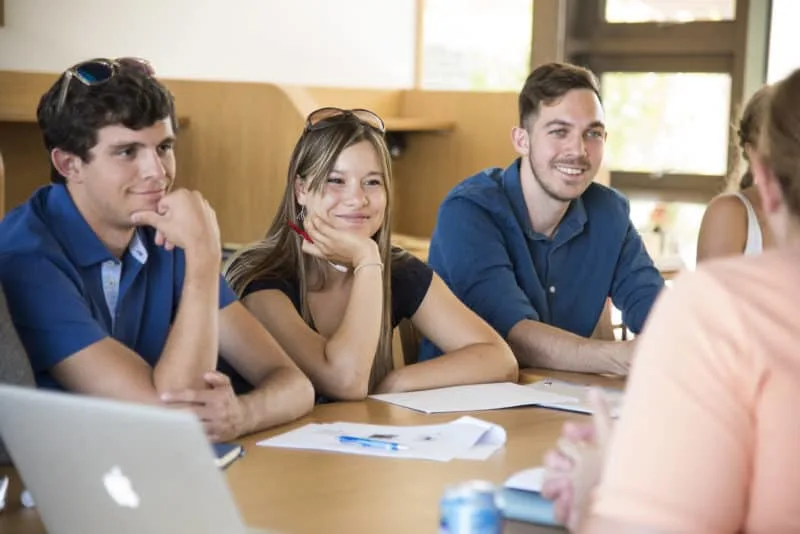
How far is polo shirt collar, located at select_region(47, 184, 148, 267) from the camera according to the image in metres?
2.00

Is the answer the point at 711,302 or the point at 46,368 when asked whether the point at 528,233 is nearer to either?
the point at 46,368

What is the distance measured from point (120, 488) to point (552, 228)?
1923 millimetres

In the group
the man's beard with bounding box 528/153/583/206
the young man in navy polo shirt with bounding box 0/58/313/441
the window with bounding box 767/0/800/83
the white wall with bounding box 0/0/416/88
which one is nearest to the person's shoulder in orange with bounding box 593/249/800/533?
the young man in navy polo shirt with bounding box 0/58/313/441

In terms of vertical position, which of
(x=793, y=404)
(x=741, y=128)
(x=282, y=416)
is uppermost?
(x=741, y=128)

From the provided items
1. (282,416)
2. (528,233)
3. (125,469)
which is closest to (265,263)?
(282,416)

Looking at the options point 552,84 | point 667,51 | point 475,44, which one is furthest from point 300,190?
point 475,44

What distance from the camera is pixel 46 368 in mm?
1896

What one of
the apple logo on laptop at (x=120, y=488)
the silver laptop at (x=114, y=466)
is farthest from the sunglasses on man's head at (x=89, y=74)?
the apple logo on laptop at (x=120, y=488)

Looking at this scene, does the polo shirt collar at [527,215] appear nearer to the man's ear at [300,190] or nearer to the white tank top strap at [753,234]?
the white tank top strap at [753,234]

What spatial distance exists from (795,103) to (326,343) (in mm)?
1368

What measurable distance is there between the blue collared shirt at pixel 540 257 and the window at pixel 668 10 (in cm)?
212

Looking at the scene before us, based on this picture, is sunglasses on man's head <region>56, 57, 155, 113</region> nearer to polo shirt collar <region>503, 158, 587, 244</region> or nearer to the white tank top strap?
polo shirt collar <region>503, 158, 587, 244</region>

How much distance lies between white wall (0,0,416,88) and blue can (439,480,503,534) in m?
3.33

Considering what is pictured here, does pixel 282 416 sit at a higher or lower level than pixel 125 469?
lower
